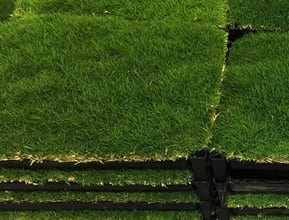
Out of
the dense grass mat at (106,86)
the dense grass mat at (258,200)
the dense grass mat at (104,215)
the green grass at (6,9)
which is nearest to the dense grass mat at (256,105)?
the dense grass mat at (106,86)

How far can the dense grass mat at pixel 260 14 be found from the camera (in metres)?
1.38

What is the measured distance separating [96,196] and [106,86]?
291 mm

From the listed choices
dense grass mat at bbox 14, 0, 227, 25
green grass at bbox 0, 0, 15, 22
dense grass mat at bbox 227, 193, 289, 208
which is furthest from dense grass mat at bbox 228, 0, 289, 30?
green grass at bbox 0, 0, 15, 22

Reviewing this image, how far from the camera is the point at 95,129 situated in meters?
1.17

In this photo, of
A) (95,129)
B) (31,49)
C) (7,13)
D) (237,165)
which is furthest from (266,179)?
(7,13)

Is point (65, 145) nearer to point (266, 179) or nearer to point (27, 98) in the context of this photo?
point (27, 98)

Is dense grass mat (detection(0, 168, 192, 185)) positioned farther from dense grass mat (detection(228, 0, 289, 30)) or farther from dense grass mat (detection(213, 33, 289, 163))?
dense grass mat (detection(228, 0, 289, 30))

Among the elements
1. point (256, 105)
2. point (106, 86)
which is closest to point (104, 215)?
point (106, 86)

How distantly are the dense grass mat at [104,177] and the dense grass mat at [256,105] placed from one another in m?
0.14

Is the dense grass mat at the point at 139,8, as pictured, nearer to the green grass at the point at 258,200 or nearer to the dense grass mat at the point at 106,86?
the dense grass mat at the point at 106,86

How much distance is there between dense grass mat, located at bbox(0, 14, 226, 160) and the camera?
3.79ft

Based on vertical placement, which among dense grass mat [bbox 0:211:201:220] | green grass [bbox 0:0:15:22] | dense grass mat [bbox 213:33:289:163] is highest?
green grass [bbox 0:0:15:22]

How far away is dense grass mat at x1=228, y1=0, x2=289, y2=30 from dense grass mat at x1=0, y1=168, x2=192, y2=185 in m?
0.49

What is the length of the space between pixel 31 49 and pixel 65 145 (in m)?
0.34
